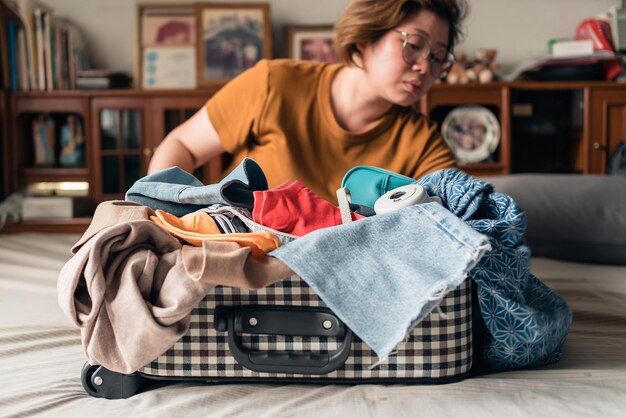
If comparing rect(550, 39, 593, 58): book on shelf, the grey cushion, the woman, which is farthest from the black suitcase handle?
rect(550, 39, 593, 58): book on shelf

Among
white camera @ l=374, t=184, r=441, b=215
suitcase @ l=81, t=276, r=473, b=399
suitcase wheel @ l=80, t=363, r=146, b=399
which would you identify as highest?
white camera @ l=374, t=184, r=441, b=215

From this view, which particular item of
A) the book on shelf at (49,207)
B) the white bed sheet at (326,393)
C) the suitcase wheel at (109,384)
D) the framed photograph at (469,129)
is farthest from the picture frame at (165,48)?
the suitcase wheel at (109,384)

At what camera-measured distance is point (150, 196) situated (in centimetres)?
89

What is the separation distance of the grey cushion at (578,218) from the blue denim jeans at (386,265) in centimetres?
91

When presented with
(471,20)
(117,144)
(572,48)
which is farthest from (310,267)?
(471,20)

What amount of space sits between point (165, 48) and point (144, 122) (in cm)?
31

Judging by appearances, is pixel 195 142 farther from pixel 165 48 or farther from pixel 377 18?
pixel 165 48

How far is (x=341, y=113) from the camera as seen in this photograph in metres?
1.55

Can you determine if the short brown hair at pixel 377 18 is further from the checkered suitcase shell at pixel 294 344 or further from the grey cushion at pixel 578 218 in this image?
Answer: the checkered suitcase shell at pixel 294 344

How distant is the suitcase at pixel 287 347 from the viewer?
73cm

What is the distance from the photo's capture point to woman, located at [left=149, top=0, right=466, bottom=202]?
1.43 metres

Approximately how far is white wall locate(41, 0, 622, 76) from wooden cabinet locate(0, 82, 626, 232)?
272 mm

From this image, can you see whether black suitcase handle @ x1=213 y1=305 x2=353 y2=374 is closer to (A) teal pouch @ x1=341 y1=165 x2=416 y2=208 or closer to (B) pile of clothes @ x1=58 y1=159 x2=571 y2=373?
(B) pile of clothes @ x1=58 y1=159 x2=571 y2=373

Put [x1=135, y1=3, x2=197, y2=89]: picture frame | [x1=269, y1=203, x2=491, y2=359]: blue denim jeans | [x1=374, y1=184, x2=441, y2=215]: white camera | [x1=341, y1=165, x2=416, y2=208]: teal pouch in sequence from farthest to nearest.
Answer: [x1=135, y1=3, x2=197, y2=89]: picture frame < [x1=341, y1=165, x2=416, y2=208]: teal pouch < [x1=374, y1=184, x2=441, y2=215]: white camera < [x1=269, y1=203, x2=491, y2=359]: blue denim jeans
